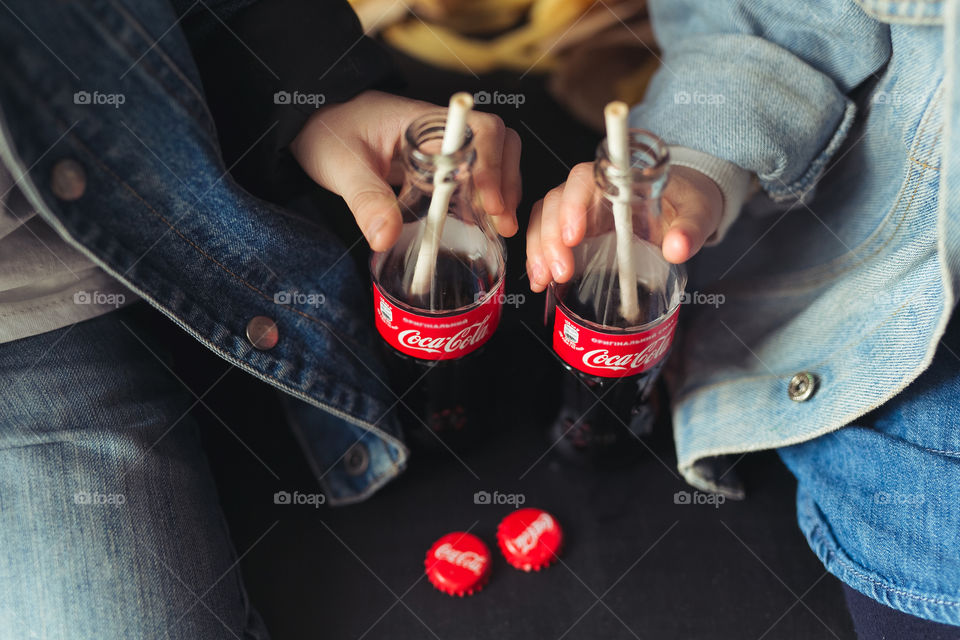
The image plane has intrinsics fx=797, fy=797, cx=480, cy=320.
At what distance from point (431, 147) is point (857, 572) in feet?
1.82

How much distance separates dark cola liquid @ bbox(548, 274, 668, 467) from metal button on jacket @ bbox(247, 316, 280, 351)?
28 cm

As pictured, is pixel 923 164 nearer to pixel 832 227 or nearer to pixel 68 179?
pixel 832 227

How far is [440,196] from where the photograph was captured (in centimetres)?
63

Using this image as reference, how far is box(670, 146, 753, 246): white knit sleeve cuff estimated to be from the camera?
770 mm

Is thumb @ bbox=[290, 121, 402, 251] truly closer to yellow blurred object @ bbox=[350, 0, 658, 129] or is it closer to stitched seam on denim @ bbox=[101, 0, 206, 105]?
stitched seam on denim @ bbox=[101, 0, 206, 105]

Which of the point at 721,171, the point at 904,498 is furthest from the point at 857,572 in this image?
the point at 721,171

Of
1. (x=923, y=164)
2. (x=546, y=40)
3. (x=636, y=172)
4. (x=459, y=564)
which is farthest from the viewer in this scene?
(x=546, y=40)

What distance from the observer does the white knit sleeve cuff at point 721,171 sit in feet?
2.53

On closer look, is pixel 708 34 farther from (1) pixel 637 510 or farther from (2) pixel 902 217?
(1) pixel 637 510

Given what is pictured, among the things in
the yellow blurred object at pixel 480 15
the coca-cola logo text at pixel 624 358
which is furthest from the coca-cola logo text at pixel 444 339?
the yellow blurred object at pixel 480 15

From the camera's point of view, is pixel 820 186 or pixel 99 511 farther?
pixel 820 186

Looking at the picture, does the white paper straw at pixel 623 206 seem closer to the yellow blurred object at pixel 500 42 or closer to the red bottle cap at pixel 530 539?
the red bottle cap at pixel 530 539

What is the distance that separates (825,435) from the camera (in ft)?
2.69

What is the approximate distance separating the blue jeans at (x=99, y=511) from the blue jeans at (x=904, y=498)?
58 centimetres
